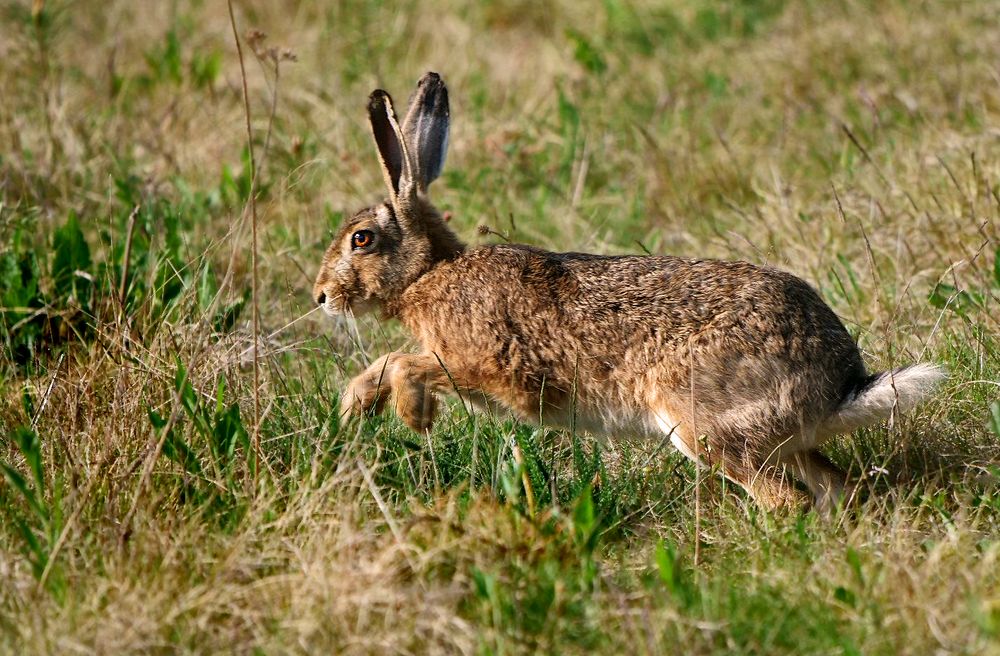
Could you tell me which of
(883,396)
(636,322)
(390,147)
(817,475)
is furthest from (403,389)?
(883,396)

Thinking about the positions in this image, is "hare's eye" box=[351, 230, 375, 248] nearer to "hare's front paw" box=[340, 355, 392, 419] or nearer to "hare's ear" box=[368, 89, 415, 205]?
"hare's ear" box=[368, 89, 415, 205]

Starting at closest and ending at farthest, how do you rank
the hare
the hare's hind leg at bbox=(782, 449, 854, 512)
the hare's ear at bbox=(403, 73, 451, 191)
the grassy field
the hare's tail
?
the grassy field → the hare's tail → the hare → the hare's hind leg at bbox=(782, 449, 854, 512) → the hare's ear at bbox=(403, 73, 451, 191)

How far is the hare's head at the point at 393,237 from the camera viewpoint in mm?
5305

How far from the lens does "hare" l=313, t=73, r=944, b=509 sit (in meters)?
4.50

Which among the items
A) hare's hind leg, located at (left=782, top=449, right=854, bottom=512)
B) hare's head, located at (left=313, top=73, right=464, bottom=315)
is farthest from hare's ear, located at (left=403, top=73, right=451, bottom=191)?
hare's hind leg, located at (left=782, top=449, right=854, bottom=512)

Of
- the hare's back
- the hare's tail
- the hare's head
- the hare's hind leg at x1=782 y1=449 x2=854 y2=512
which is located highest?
the hare's head

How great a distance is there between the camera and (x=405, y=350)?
5.68 m

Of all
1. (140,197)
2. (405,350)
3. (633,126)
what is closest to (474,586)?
(405,350)

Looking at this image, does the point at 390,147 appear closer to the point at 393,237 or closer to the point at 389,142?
the point at 389,142

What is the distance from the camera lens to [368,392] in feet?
15.8

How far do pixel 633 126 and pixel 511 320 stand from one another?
10.5ft

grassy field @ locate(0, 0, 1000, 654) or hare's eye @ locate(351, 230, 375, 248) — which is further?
hare's eye @ locate(351, 230, 375, 248)

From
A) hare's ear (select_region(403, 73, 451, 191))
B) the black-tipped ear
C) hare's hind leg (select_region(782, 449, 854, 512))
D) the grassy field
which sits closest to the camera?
the grassy field

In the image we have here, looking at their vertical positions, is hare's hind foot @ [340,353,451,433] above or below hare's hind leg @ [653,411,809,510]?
above
